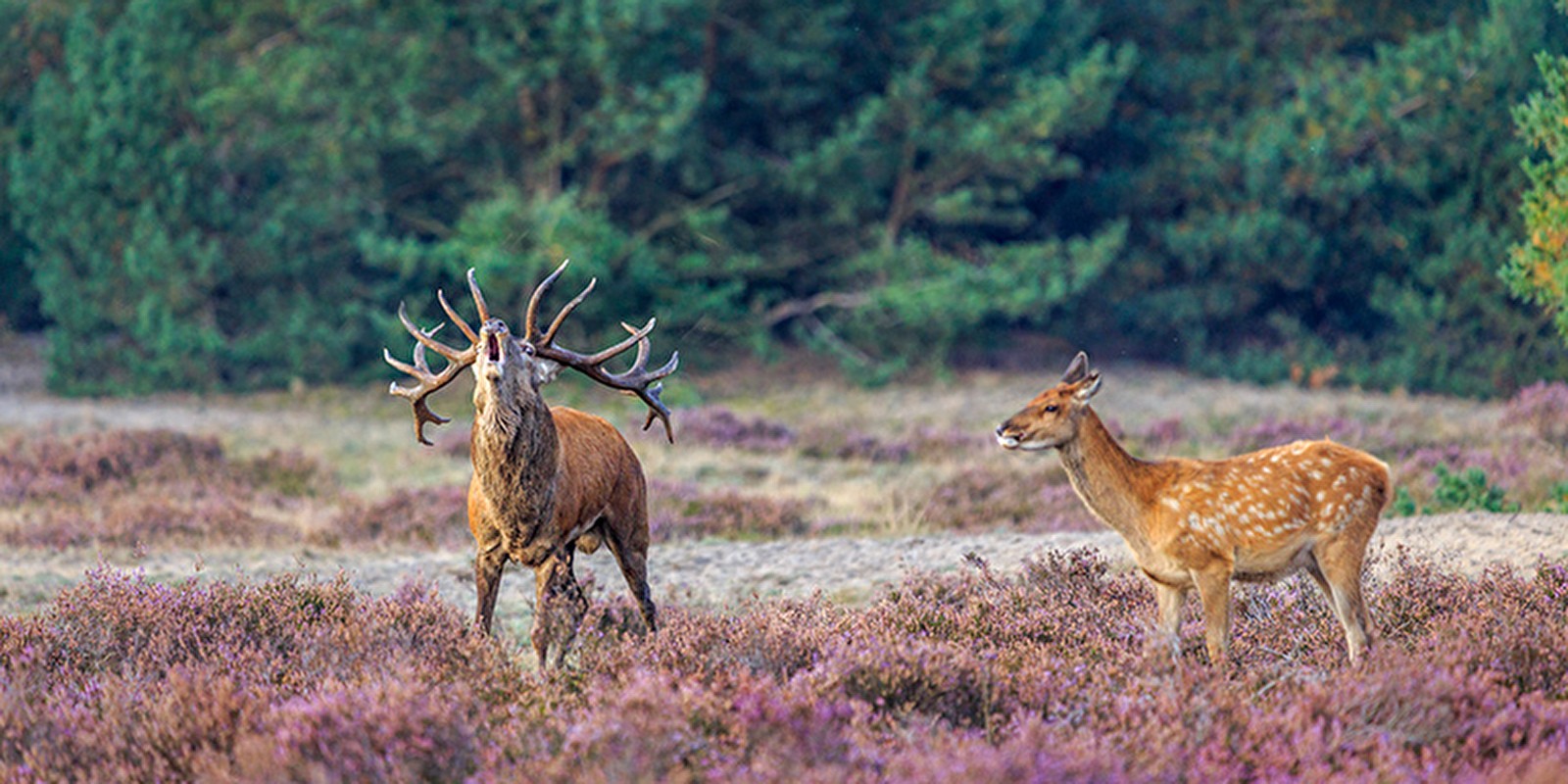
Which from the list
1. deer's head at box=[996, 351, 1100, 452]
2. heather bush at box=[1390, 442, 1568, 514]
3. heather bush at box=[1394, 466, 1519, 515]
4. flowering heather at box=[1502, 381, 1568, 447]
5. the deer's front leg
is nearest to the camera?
the deer's front leg

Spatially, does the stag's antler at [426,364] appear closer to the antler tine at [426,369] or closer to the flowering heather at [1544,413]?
the antler tine at [426,369]

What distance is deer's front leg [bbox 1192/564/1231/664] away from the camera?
6820 mm

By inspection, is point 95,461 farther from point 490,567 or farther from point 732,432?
point 490,567

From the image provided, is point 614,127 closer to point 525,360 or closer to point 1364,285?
point 1364,285

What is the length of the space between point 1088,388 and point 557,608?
264 centimetres

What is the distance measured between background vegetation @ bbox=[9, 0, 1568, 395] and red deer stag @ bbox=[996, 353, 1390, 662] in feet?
55.2

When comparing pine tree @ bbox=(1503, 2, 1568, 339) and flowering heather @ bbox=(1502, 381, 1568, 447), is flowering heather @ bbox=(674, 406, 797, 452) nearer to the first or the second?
flowering heather @ bbox=(1502, 381, 1568, 447)

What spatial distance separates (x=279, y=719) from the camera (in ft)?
18.4

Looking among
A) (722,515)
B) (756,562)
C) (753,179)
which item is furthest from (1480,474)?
(753,179)

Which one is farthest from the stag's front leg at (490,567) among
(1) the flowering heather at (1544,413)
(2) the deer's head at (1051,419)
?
(1) the flowering heather at (1544,413)

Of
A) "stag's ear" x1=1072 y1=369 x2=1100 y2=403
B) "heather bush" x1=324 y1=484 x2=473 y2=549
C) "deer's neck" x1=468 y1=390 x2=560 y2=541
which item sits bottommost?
"heather bush" x1=324 y1=484 x2=473 y2=549

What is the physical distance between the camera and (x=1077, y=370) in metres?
7.46

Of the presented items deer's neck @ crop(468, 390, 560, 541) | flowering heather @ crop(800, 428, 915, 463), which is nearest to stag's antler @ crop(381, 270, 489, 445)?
deer's neck @ crop(468, 390, 560, 541)

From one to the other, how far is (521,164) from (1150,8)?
1230cm
